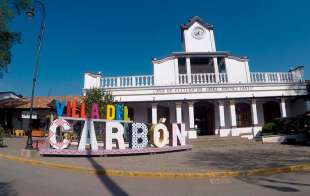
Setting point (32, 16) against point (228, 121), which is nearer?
point (32, 16)

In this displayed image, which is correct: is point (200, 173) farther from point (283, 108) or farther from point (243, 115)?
point (283, 108)

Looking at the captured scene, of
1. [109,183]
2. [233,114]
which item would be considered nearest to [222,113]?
[233,114]

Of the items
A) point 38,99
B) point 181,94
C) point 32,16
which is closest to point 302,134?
point 181,94

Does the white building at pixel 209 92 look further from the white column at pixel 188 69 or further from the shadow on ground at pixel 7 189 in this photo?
the shadow on ground at pixel 7 189

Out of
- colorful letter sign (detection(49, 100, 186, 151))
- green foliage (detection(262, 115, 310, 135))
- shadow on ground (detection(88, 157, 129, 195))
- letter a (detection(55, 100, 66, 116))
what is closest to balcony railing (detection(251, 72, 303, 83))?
green foliage (detection(262, 115, 310, 135))

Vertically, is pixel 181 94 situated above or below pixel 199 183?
above

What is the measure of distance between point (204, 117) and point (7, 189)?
18684mm

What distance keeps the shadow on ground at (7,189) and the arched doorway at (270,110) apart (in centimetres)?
2077

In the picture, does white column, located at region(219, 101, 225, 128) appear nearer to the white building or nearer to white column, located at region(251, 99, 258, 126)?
the white building

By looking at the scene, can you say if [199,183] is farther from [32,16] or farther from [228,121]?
[228,121]

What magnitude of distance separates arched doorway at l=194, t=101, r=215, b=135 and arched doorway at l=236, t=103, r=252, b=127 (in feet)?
7.33

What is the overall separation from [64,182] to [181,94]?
48.1 ft

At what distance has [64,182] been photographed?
313 inches

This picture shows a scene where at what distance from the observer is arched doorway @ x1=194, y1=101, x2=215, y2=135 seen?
23.4 metres
